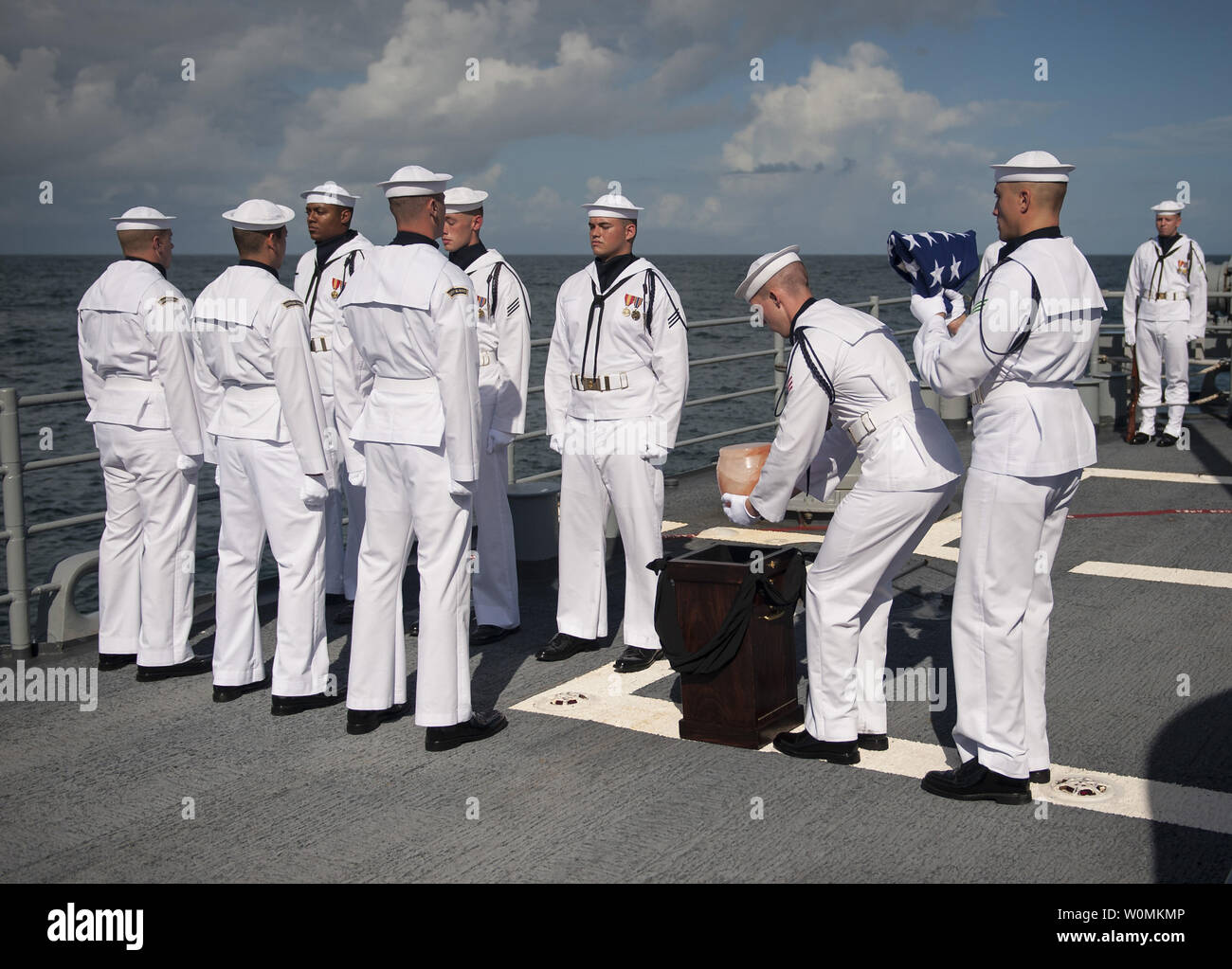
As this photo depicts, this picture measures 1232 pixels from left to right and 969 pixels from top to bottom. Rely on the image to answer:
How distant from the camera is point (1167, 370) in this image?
12734 millimetres

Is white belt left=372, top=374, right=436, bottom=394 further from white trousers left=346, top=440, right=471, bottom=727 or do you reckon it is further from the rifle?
the rifle

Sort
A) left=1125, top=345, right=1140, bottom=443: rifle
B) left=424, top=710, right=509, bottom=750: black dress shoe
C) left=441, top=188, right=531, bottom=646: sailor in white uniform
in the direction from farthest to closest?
left=1125, top=345, right=1140, bottom=443: rifle
left=441, top=188, right=531, bottom=646: sailor in white uniform
left=424, top=710, right=509, bottom=750: black dress shoe

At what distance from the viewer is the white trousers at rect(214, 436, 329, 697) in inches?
223

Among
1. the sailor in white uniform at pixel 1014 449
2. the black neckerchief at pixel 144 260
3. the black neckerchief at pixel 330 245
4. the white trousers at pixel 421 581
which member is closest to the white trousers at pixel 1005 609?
the sailor in white uniform at pixel 1014 449

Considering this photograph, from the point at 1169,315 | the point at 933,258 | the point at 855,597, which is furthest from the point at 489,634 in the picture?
the point at 1169,315

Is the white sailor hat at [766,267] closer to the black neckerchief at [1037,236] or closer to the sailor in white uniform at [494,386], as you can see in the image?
the black neckerchief at [1037,236]

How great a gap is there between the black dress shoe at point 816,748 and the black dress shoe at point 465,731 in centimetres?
118

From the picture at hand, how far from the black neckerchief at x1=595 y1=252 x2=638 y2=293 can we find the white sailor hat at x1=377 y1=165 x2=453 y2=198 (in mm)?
1246

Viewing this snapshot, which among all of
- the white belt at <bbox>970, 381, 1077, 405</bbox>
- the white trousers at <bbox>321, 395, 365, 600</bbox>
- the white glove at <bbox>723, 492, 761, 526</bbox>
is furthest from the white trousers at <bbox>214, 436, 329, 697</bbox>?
the white belt at <bbox>970, 381, 1077, 405</bbox>

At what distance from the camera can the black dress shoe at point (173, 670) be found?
6188 millimetres

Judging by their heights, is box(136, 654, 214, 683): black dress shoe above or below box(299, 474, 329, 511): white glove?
below

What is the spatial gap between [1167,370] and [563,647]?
878 cm
